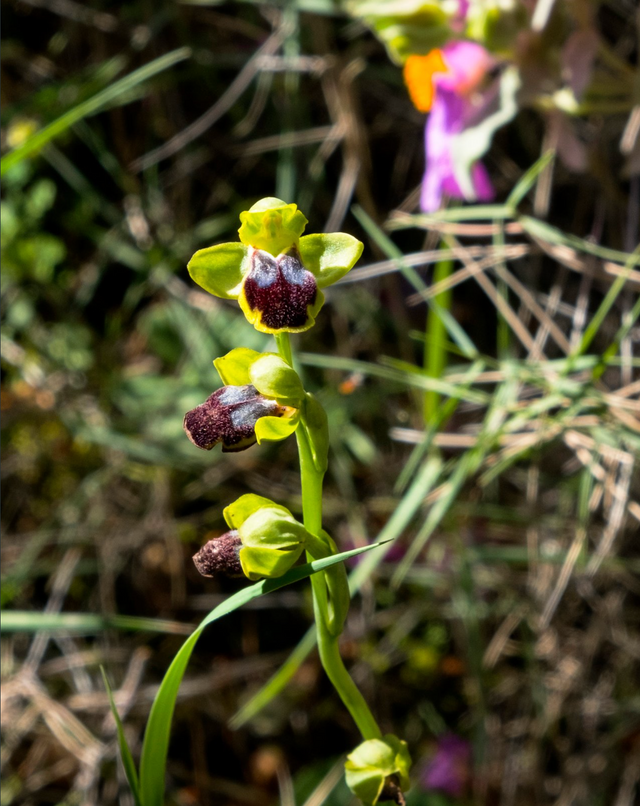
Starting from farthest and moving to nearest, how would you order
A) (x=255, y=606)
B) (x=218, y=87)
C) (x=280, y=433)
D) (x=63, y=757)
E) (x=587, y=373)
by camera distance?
1. (x=218, y=87)
2. (x=255, y=606)
3. (x=63, y=757)
4. (x=587, y=373)
5. (x=280, y=433)

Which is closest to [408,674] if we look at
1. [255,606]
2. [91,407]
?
[255,606]

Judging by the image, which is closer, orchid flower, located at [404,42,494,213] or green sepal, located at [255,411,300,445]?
green sepal, located at [255,411,300,445]

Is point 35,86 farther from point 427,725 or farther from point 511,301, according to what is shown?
point 427,725

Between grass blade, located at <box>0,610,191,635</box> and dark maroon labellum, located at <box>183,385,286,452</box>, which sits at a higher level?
dark maroon labellum, located at <box>183,385,286,452</box>

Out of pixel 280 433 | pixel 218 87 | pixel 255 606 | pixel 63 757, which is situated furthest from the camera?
pixel 218 87

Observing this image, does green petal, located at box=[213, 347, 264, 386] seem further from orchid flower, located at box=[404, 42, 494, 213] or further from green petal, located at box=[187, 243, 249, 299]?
orchid flower, located at box=[404, 42, 494, 213]

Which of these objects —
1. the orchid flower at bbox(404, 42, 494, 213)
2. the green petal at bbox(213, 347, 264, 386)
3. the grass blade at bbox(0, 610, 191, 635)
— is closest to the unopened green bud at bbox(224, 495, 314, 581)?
the green petal at bbox(213, 347, 264, 386)

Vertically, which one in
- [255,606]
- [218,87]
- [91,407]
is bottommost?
[255,606]

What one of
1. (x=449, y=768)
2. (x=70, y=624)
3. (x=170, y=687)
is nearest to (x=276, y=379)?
(x=170, y=687)

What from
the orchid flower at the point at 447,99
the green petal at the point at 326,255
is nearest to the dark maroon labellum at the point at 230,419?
the green petal at the point at 326,255
